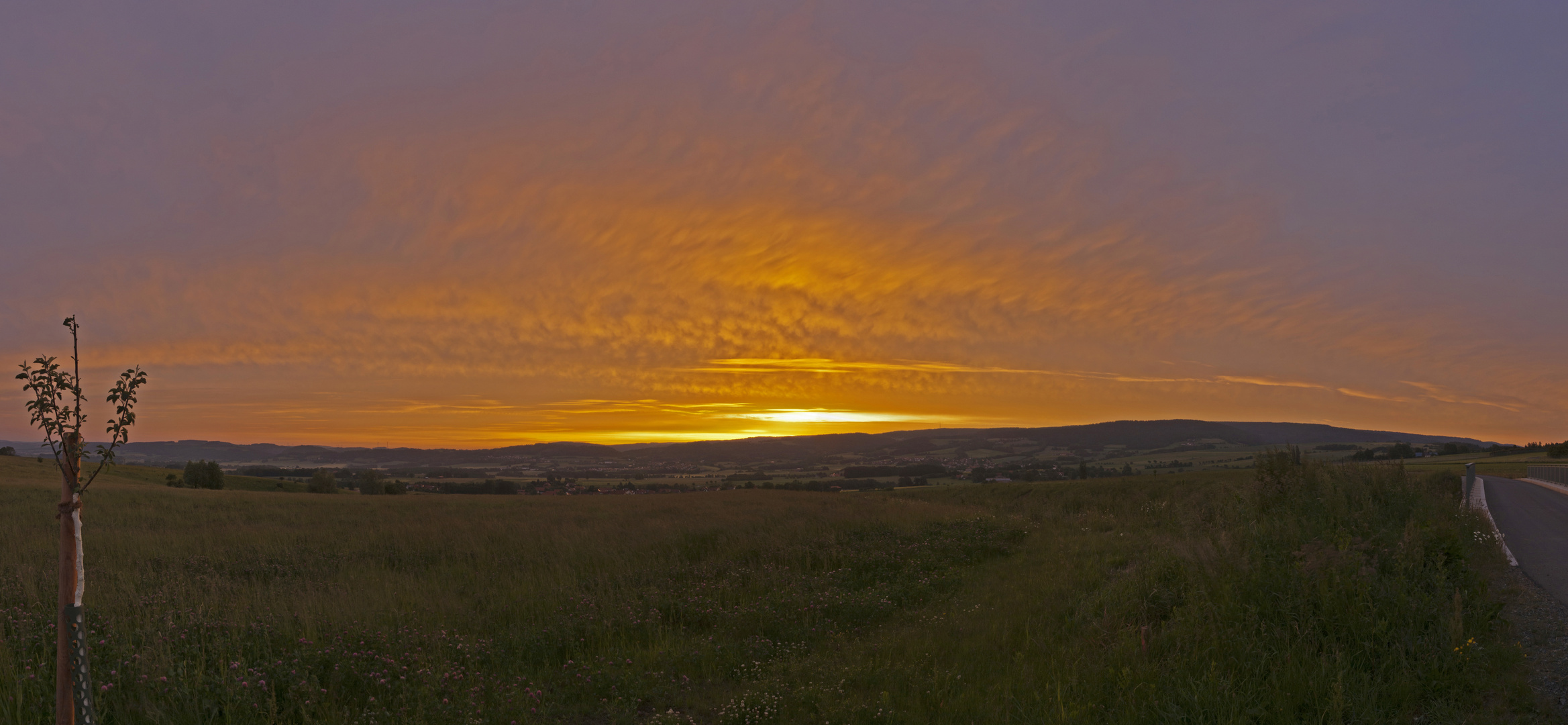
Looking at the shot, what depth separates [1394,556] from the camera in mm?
8484

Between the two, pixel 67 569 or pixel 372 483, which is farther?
pixel 372 483

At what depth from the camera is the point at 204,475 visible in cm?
5894

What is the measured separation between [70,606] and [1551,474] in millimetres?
63951

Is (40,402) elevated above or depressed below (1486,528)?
above

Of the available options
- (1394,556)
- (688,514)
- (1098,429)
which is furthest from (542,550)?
(1098,429)

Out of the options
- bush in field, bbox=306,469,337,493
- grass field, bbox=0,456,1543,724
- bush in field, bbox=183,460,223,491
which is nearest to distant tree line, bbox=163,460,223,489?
bush in field, bbox=183,460,223,491

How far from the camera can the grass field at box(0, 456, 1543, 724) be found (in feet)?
22.4

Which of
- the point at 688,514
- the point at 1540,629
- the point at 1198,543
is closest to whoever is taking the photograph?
the point at 1540,629

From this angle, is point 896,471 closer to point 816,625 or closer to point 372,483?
point 372,483

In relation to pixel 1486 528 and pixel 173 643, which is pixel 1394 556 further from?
pixel 173 643

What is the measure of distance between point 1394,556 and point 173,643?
50.9ft

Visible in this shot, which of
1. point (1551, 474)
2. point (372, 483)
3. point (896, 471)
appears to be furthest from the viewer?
point (896, 471)

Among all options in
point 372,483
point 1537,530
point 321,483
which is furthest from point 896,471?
point 1537,530

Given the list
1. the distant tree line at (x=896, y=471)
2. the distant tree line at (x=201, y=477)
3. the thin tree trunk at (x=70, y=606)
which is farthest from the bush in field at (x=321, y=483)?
the distant tree line at (x=896, y=471)
